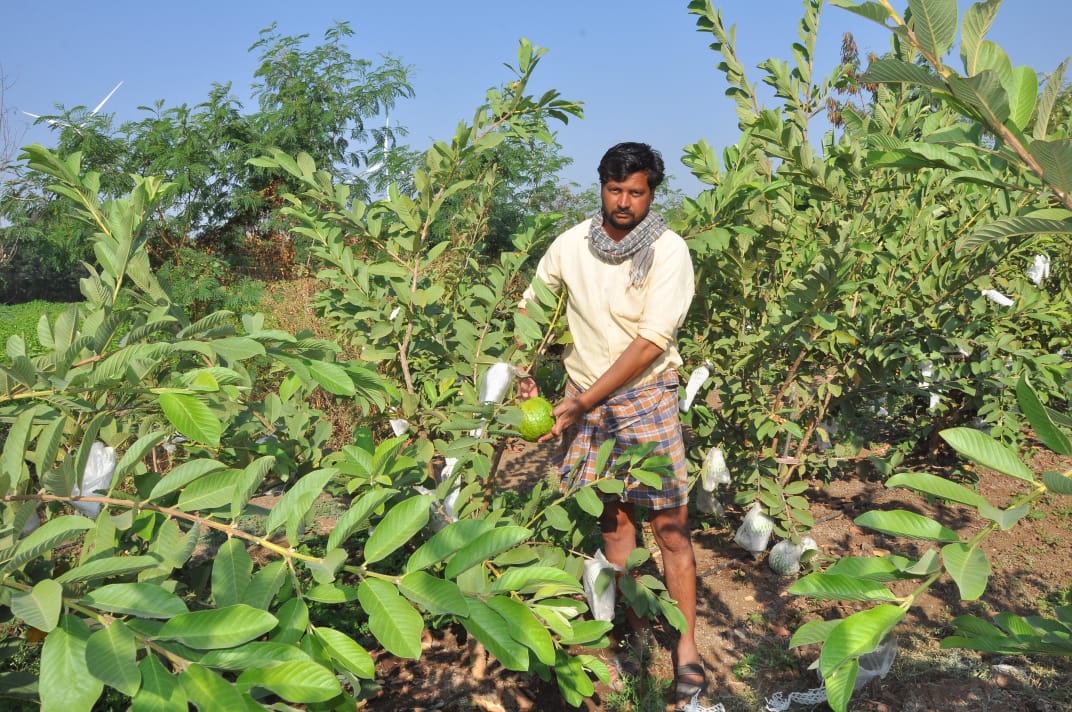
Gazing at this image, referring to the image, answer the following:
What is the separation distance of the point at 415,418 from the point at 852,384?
6.22 feet

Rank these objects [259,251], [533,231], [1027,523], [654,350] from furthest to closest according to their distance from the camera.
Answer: [259,251]
[1027,523]
[533,231]
[654,350]

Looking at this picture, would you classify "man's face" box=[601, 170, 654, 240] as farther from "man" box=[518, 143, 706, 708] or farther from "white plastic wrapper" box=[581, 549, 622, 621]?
"white plastic wrapper" box=[581, 549, 622, 621]

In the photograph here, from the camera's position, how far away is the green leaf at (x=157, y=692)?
2.13ft

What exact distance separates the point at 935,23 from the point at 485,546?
2.22 feet

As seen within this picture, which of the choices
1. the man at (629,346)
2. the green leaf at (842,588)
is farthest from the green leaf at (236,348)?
the man at (629,346)

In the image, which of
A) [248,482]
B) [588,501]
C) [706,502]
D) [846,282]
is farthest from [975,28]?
[706,502]

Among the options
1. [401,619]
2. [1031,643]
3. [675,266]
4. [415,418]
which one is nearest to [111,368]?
[401,619]

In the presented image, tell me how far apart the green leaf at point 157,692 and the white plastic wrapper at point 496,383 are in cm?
126

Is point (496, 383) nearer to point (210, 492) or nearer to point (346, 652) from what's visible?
point (210, 492)

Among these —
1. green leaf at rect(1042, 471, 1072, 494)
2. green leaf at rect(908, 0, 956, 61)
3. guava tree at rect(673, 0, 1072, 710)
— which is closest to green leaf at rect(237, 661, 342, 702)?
green leaf at rect(1042, 471, 1072, 494)

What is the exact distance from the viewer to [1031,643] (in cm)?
79

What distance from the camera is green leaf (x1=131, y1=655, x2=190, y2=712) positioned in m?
0.65

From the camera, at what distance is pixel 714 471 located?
2795mm

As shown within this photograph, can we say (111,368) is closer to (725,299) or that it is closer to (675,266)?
(675,266)
